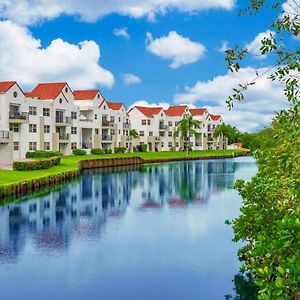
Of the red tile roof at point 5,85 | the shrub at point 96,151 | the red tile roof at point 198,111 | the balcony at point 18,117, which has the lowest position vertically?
the shrub at point 96,151

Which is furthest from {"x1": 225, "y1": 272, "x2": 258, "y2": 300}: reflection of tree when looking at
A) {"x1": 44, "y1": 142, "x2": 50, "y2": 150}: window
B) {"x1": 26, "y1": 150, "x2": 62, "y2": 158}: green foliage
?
{"x1": 44, "y1": 142, "x2": 50, "y2": 150}: window

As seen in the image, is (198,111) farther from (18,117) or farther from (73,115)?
(18,117)

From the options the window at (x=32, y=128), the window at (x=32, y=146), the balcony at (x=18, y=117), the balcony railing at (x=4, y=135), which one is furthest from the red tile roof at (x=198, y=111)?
the balcony railing at (x=4, y=135)

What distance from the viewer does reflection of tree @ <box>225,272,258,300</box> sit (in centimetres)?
1789

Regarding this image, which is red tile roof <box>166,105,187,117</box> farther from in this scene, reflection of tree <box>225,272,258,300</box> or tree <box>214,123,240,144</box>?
reflection of tree <box>225,272,258,300</box>

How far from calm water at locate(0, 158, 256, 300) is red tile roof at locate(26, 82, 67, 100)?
4304 cm

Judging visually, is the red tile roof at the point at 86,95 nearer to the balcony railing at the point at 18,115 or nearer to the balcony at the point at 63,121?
the balcony at the point at 63,121

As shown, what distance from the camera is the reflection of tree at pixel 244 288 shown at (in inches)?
704

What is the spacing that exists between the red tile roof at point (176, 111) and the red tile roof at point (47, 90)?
170ft

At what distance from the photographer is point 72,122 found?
88375 mm

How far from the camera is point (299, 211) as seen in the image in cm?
870

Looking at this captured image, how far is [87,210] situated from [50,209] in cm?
293

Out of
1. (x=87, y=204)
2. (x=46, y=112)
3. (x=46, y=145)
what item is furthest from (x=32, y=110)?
(x=87, y=204)

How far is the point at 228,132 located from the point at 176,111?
25544 mm
